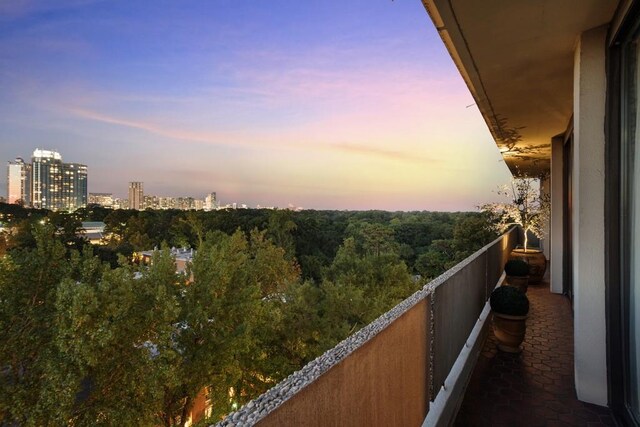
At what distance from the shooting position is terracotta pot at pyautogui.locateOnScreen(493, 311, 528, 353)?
12.3 ft

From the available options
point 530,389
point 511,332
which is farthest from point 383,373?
point 511,332

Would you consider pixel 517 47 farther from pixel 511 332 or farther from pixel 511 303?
pixel 511 332

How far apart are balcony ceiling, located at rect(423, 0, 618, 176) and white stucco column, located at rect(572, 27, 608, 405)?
0.29m

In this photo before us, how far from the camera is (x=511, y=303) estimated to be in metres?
3.75

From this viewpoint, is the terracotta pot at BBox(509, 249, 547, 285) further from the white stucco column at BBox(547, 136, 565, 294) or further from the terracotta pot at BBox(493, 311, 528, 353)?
the terracotta pot at BBox(493, 311, 528, 353)

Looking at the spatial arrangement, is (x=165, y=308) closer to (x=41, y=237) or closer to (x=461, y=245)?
(x=41, y=237)

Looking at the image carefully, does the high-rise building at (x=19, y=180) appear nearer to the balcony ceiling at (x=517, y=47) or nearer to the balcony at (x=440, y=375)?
the balcony ceiling at (x=517, y=47)

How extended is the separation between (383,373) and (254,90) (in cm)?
2612

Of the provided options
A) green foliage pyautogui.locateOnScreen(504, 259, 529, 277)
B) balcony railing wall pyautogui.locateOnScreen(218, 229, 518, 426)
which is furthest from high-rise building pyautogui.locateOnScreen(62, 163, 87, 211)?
balcony railing wall pyautogui.locateOnScreen(218, 229, 518, 426)

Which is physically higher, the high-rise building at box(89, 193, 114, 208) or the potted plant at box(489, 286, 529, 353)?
the high-rise building at box(89, 193, 114, 208)

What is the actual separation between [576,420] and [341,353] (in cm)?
257

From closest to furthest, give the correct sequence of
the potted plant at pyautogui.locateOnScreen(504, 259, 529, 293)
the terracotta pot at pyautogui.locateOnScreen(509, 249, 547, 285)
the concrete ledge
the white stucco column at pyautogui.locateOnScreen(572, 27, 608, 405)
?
the concrete ledge < the white stucco column at pyautogui.locateOnScreen(572, 27, 608, 405) < the potted plant at pyautogui.locateOnScreen(504, 259, 529, 293) < the terracotta pot at pyautogui.locateOnScreen(509, 249, 547, 285)

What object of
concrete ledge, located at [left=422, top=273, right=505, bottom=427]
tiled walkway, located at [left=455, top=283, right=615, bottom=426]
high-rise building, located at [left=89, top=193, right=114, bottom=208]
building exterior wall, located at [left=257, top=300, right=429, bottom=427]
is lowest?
tiled walkway, located at [left=455, top=283, right=615, bottom=426]

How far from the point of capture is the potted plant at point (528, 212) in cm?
761
